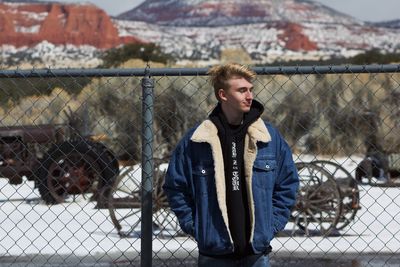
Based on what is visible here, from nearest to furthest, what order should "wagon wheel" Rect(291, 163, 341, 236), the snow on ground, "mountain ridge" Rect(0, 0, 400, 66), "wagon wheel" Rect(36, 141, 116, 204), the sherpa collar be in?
the sherpa collar, the snow on ground, "wagon wheel" Rect(291, 163, 341, 236), "wagon wheel" Rect(36, 141, 116, 204), "mountain ridge" Rect(0, 0, 400, 66)

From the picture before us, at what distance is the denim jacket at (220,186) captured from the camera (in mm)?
5246

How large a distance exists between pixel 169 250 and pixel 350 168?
8403mm

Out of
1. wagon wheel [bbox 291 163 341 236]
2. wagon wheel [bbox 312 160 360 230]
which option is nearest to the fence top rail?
wagon wheel [bbox 291 163 341 236]

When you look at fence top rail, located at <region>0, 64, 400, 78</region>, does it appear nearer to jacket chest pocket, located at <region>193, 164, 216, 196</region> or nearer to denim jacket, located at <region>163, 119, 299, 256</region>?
denim jacket, located at <region>163, 119, 299, 256</region>

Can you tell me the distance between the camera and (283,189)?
5.39 meters

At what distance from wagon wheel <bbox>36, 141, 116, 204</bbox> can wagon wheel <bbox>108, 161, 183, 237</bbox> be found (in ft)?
4.93

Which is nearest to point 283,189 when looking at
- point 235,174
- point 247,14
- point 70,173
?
point 235,174

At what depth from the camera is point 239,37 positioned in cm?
16650

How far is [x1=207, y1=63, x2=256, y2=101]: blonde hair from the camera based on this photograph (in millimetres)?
5312

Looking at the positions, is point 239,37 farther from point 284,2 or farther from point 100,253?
point 100,253

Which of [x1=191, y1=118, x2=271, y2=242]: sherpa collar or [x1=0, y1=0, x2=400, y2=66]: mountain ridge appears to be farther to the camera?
[x1=0, y1=0, x2=400, y2=66]: mountain ridge

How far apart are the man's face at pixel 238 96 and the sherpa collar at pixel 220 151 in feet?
0.40

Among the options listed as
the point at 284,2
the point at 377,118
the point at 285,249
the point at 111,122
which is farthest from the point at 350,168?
the point at 284,2

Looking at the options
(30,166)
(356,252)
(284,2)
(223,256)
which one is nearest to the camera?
(223,256)
